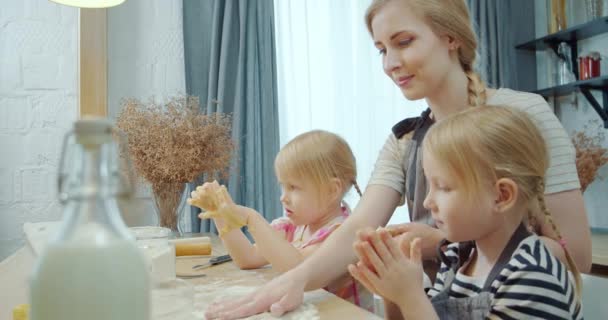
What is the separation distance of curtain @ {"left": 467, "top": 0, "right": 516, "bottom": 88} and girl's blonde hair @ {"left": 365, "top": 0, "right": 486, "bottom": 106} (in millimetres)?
1939

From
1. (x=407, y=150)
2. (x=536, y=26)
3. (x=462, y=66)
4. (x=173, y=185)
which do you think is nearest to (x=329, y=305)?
(x=407, y=150)

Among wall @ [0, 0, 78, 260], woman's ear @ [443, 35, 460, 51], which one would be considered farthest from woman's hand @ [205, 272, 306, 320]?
wall @ [0, 0, 78, 260]

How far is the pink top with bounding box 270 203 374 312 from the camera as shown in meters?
1.15

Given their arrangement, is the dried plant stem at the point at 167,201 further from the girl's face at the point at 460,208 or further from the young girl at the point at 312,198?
the girl's face at the point at 460,208

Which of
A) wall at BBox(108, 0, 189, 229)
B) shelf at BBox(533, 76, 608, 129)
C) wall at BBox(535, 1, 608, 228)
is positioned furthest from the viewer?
wall at BBox(535, 1, 608, 228)

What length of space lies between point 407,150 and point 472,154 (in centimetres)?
44

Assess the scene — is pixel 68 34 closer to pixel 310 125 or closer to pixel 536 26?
pixel 310 125

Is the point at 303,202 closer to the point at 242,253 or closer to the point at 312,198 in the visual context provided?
the point at 312,198

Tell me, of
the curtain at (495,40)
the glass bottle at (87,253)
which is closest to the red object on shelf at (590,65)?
the curtain at (495,40)

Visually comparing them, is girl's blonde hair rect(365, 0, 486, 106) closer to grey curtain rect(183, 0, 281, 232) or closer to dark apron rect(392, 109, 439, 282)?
dark apron rect(392, 109, 439, 282)

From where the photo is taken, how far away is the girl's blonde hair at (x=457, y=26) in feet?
3.81

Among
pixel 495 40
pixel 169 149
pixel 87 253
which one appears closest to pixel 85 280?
pixel 87 253

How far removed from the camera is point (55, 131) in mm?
2410

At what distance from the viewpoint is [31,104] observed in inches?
93.7
